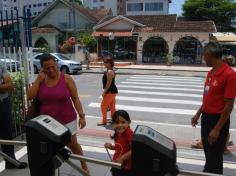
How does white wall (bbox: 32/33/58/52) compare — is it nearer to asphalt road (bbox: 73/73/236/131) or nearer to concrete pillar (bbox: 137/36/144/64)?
concrete pillar (bbox: 137/36/144/64)

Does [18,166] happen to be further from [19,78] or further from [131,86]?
[131,86]

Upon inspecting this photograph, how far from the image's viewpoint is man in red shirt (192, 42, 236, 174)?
3.74 m

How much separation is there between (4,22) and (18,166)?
3.10 m

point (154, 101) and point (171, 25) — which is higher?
point (171, 25)

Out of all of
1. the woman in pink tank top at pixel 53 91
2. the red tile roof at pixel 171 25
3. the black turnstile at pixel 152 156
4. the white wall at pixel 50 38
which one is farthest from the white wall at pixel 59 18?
the black turnstile at pixel 152 156

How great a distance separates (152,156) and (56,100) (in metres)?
2.36

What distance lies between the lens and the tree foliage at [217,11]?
4506cm

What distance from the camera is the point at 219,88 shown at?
382cm

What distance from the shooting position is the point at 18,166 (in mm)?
4891

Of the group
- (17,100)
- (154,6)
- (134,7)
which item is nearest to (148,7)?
(154,6)

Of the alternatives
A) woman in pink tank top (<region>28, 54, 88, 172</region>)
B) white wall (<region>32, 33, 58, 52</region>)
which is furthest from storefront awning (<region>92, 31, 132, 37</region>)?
woman in pink tank top (<region>28, 54, 88, 172</region>)

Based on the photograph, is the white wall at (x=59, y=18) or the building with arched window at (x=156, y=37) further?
the white wall at (x=59, y=18)

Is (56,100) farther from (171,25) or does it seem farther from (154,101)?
(171,25)

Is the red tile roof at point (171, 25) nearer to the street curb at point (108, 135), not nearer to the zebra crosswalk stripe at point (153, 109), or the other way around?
the zebra crosswalk stripe at point (153, 109)
